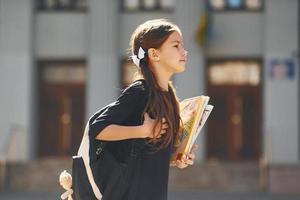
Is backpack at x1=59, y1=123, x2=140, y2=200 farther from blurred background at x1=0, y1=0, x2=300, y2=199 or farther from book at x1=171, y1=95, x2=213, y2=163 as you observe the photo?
blurred background at x1=0, y1=0, x2=300, y2=199

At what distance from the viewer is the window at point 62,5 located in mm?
23391

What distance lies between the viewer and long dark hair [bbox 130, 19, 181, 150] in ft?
13.9

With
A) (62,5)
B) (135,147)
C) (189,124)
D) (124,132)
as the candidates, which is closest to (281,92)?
(62,5)

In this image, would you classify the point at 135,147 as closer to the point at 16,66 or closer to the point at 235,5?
the point at 235,5

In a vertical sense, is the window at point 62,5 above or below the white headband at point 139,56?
above

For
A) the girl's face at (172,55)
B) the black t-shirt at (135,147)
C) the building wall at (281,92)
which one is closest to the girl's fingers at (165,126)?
the black t-shirt at (135,147)

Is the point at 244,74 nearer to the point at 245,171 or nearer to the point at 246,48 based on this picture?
the point at 246,48

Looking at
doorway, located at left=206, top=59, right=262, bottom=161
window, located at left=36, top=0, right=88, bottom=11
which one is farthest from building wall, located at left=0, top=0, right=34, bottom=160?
doorway, located at left=206, top=59, right=262, bottom=161

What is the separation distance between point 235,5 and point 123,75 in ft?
11.2

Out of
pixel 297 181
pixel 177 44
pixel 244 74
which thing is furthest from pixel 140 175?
pixel 244 74

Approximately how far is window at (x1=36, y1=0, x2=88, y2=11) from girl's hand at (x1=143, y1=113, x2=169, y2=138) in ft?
63.4

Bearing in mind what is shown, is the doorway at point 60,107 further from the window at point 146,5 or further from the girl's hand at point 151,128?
the girl's hand at point 151,128

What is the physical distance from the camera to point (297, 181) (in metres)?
21.5

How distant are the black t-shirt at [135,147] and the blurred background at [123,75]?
17.9 meters
